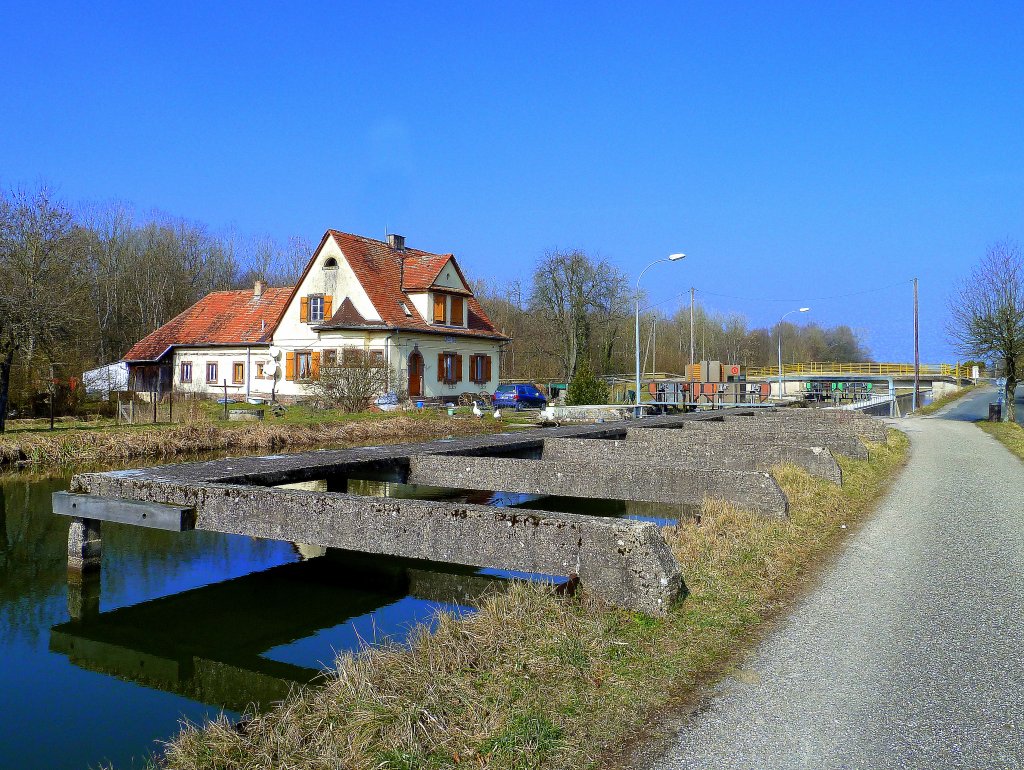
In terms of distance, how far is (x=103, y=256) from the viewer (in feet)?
170

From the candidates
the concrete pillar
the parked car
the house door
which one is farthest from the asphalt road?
the parked car

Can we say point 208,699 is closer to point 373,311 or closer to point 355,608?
point 355,608

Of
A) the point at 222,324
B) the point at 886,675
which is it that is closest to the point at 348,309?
the point at 222,324

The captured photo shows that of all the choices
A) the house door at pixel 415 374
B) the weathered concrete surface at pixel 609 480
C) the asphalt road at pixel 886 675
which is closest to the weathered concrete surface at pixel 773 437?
the weathered concrete surface at pixel 609 480

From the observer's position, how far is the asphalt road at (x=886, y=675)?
3.39 m

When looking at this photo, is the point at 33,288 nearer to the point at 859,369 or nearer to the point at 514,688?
the point at 514,688

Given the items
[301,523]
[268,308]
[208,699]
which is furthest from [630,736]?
[268,308]

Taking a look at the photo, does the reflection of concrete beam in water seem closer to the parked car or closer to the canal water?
the canal water

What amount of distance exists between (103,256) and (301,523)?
52.9 meters

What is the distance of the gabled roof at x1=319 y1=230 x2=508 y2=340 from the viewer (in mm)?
36188

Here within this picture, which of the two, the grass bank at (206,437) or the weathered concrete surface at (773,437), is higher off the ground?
the weathered concrete surface at (773,437)

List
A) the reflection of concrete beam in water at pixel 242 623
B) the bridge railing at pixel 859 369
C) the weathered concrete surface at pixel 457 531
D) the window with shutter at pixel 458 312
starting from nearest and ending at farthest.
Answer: the weathered concrete surface at pixel 457 531
the reflection of concrete beam in water at pixel 242 623
the window with shutter at pixel 458 312
the bridge railing at pixel 859 369

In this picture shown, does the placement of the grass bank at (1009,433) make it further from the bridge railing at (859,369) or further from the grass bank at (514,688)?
the bridge railing at (859,369)

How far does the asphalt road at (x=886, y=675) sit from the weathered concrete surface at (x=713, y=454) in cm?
287
